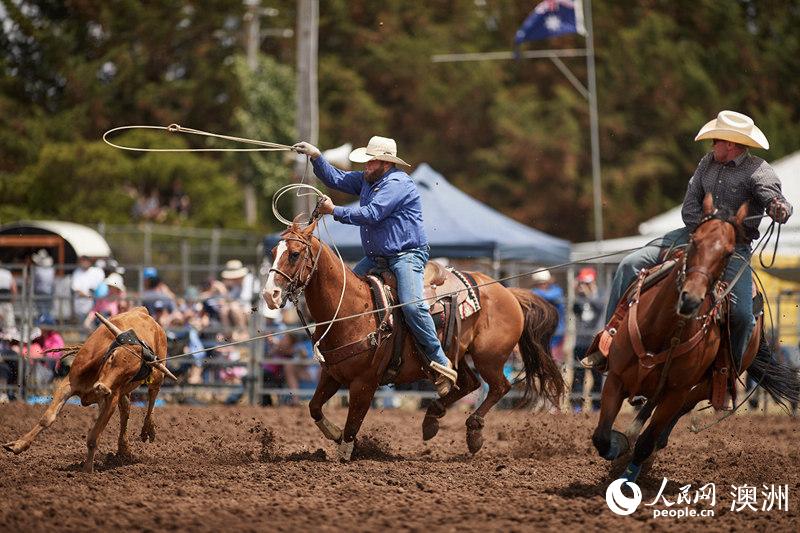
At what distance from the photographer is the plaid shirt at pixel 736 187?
719 centimetres

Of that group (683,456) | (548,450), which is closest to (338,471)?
(548,450)

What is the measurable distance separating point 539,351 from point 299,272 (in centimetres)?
265

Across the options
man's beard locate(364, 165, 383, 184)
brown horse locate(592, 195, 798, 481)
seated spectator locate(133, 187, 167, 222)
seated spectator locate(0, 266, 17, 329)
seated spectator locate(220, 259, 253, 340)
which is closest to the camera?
brown horse locate(592, 195, 798, 481)

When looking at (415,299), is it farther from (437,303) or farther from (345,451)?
(345,451)

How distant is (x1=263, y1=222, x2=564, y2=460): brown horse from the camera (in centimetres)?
784

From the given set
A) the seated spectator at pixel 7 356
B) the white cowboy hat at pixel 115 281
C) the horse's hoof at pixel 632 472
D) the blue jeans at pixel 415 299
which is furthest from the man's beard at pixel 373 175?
the seated spectator at pixel 7 356

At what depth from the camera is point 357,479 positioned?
744cm

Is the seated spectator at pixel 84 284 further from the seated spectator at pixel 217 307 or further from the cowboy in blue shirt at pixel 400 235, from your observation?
the cowboy in blue shirt at pixel 400 235

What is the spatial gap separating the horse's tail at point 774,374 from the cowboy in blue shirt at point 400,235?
2123 millimetres

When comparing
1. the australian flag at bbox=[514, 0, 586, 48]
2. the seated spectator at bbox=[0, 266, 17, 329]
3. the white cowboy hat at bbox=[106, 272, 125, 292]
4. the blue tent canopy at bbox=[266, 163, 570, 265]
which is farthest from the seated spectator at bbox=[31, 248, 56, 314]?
the australian flag at bbox=[514, 0, 586, 48]

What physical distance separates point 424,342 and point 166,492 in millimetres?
2346

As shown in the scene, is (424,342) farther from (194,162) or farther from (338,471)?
(194,162)

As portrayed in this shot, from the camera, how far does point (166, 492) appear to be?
6.83 meters

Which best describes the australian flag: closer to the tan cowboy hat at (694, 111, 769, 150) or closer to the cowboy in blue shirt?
the cowboy in blue shirt
